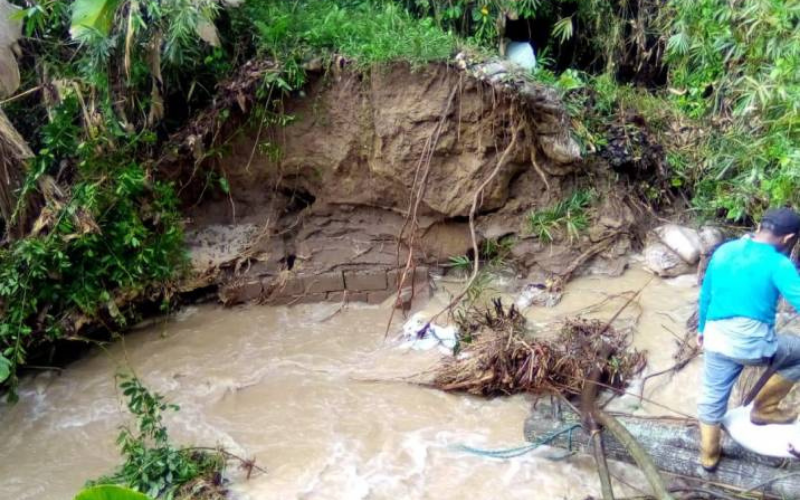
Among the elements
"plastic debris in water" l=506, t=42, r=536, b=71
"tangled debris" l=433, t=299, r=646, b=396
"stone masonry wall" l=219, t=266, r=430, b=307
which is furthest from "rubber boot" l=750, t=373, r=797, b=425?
"plastic debris in water" l=506, t=42, r=536, b=71

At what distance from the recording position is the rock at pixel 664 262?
230 inches

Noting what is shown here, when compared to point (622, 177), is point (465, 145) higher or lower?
higher

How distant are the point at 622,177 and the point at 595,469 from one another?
3.02 metres

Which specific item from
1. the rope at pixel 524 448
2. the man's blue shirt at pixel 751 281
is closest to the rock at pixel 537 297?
the rope at pixel 524 448

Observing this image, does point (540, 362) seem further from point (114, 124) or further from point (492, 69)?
point (114, 124)

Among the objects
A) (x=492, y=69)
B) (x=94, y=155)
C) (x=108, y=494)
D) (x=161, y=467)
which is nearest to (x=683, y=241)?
(x=492, y=69)

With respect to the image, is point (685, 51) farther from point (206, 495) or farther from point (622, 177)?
point (206, 495)

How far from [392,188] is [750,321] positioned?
3560 millimetres

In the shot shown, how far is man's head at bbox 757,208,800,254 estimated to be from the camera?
3.17m

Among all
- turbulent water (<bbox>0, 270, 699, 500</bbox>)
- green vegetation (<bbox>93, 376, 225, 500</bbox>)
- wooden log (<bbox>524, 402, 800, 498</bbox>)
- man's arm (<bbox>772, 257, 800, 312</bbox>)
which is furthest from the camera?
turbulent water (<bbox>0, 270, 699, 500</bbox>)

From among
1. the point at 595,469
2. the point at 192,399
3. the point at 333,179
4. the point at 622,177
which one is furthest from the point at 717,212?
the point at 192,399

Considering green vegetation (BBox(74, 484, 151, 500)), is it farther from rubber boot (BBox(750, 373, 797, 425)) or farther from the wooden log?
rubber boot (BBox(750, 373, 797, 425))

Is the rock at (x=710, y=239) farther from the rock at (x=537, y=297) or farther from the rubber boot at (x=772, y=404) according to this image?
the rubber boot at (x=772, y=404)

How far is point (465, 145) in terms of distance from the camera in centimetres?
608
